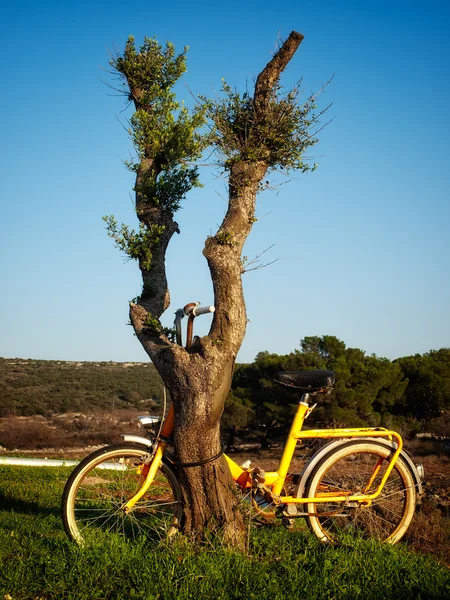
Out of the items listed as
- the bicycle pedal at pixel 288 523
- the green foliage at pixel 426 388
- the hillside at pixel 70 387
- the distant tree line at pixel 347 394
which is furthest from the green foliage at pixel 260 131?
the hillside at pixel 70 387

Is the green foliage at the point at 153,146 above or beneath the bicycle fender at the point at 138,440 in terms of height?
above

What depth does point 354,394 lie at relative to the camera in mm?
20250

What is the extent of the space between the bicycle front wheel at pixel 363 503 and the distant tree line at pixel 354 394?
47.5ft

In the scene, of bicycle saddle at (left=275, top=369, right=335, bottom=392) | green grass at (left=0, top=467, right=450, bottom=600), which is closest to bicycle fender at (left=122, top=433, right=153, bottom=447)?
green grass at (left=0, top=467, right=450, bottom=600)

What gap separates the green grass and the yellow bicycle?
0.25 meters

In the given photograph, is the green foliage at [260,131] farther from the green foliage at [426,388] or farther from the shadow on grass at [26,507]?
the green foliage at [426,388]

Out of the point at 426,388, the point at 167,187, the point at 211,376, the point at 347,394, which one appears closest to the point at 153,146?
the point at 167,187

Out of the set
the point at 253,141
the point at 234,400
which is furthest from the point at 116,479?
the point at 234,400

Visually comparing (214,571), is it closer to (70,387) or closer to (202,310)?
(202,310)

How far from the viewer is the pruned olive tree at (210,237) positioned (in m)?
4.96

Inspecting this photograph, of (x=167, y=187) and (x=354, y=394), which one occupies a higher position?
(x=167, y=187)

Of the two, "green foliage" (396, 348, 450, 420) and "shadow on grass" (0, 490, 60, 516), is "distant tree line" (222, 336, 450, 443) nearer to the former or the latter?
"green foliage" (396, 348, 450, 420)

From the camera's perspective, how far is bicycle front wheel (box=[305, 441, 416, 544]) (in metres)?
5.08

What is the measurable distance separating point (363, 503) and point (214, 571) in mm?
→ 1727
